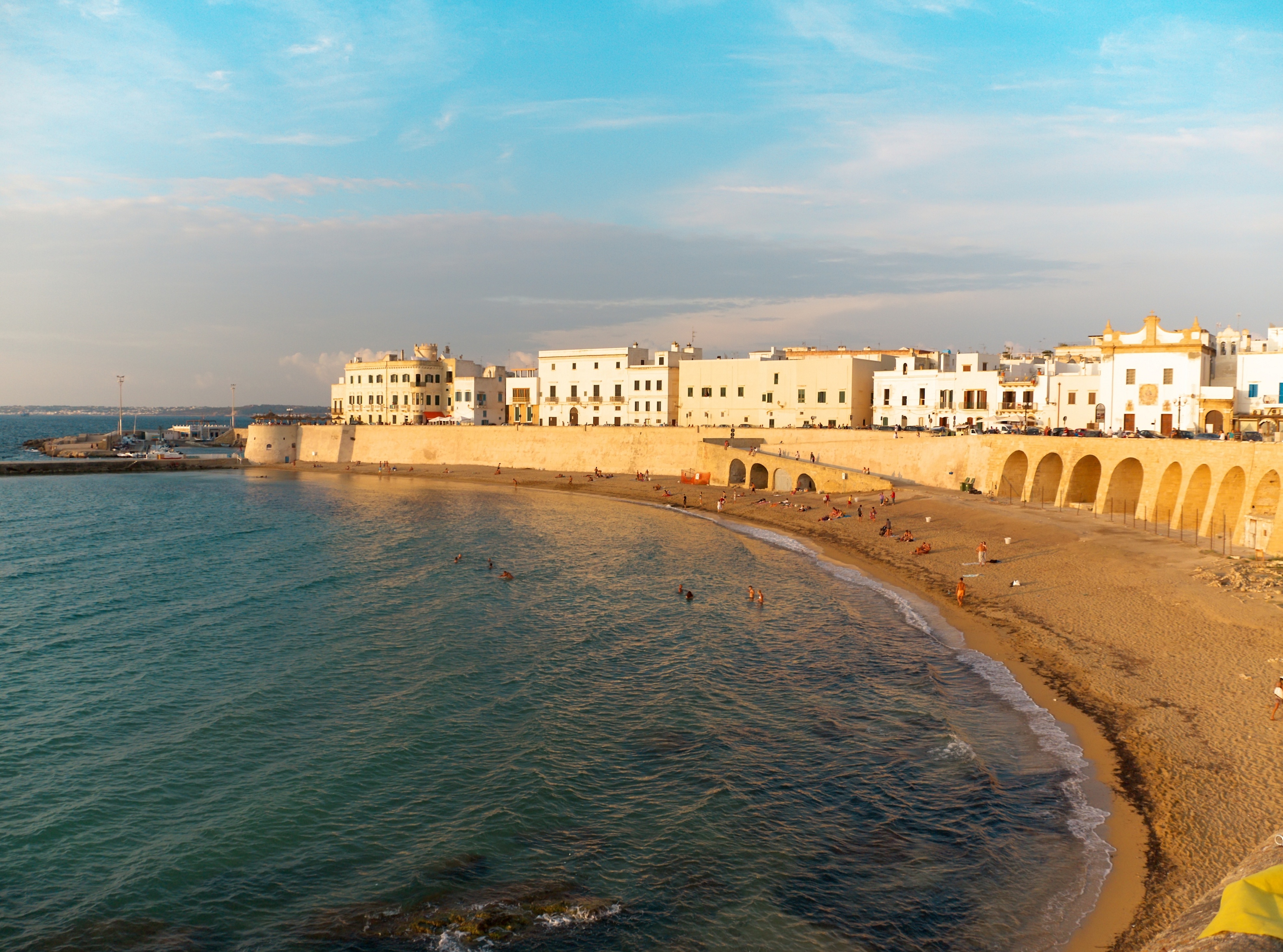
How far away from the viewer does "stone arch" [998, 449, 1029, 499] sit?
2008 inches

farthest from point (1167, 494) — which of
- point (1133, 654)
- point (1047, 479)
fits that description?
point (1133, 654)

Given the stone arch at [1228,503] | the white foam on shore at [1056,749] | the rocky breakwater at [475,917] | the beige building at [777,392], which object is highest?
the beige building at [777,392]

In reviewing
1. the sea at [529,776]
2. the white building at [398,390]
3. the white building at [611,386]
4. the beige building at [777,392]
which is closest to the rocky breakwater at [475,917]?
the sea at [529,776]

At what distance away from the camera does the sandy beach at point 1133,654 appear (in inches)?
561

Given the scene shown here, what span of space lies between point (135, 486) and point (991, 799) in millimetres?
86948

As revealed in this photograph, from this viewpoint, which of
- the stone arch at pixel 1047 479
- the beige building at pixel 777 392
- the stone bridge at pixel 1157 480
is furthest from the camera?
the beige building at pixel 777 392

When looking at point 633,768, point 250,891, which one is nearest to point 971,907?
point 633,768

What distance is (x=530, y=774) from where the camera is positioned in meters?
18.2

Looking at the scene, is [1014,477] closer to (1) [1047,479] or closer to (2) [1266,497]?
(1) [1047,479]

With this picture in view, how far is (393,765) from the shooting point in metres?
18.8

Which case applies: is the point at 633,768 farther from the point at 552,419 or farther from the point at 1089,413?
the point at 552,419

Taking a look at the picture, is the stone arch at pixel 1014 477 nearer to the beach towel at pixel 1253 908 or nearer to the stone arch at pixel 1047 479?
the stone arch at pixel 1047 479

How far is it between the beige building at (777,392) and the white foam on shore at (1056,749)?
3730 cm

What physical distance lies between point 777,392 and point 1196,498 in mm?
39224
